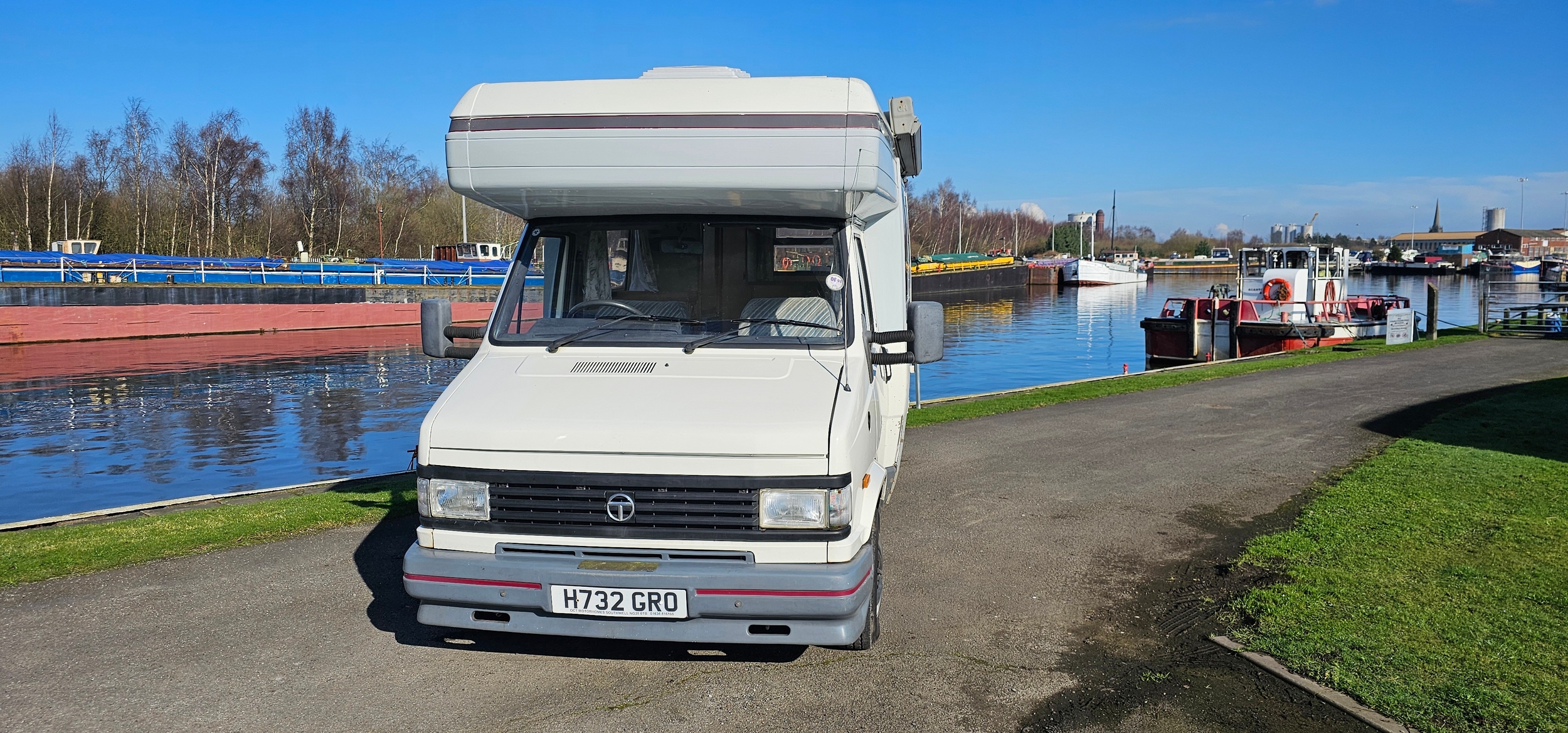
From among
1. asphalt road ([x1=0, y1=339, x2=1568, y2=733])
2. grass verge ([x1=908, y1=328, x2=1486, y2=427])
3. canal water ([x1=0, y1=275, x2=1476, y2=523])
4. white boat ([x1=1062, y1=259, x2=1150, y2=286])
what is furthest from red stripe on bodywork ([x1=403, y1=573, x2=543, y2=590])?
white boat ([x1=1062, y1=259, x2=1150, y2=286])

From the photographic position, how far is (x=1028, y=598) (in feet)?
20.0

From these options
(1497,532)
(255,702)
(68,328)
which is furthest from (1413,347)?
(68,328)

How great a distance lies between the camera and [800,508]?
4.47 meters

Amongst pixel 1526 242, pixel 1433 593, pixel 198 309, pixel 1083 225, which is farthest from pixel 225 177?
pixel 1526 242

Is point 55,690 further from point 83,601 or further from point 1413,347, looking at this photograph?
point 1413,347

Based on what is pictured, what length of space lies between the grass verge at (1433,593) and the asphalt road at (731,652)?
0.35m

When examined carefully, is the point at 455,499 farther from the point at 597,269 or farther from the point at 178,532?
the point at 178,532

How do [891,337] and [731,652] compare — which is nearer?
[731,652]

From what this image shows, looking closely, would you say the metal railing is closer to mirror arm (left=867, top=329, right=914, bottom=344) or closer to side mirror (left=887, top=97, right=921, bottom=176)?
side mirror (left=887, top=97, right=921, bottom=176)

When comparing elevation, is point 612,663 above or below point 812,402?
below

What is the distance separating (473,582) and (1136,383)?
1475 cm

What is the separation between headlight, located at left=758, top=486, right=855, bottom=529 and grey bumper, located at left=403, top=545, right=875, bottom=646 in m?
0.19

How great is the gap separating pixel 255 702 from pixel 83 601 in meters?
2.20

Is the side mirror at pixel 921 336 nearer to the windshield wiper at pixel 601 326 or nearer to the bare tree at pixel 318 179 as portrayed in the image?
the windshield wiper at pixel 601 326
